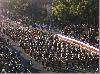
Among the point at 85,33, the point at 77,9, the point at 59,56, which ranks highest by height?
the point at 77,9

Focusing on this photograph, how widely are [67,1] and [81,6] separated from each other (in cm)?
488

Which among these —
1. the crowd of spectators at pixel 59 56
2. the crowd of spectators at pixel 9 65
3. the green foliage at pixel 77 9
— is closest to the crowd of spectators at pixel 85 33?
the green foliage at pixel 77 9

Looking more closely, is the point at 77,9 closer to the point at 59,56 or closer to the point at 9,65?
the point at 59,56

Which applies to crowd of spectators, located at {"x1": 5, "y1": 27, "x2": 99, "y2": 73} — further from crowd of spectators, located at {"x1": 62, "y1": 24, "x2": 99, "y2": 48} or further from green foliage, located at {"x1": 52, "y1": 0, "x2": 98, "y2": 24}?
green foliage, located at {"x1": 52, "y1": 0, "x2": 98, "y2": 24}

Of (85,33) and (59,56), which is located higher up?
(59,56)

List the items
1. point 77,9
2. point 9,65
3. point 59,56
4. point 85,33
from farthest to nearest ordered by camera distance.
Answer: point 77,9
point 85,33
point 59,56
point 9,65

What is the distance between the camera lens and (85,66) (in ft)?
115

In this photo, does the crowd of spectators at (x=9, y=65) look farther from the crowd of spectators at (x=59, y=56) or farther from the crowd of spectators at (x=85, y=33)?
the crowd of spectators at (x=85, y=33)

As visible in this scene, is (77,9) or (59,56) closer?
(59,56)

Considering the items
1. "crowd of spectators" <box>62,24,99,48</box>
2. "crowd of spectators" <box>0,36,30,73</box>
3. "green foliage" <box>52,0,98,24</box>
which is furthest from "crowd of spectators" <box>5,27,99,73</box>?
"green foliage" <box>52,0,98,24</box>

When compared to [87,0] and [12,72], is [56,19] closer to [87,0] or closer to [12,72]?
[87,0]

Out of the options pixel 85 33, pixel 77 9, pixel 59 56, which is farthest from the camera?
pixel 77 9

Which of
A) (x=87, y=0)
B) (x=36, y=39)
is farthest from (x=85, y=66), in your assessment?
(x=87, y=0)

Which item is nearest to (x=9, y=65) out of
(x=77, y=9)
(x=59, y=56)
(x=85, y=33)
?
(x=59, y=56)
